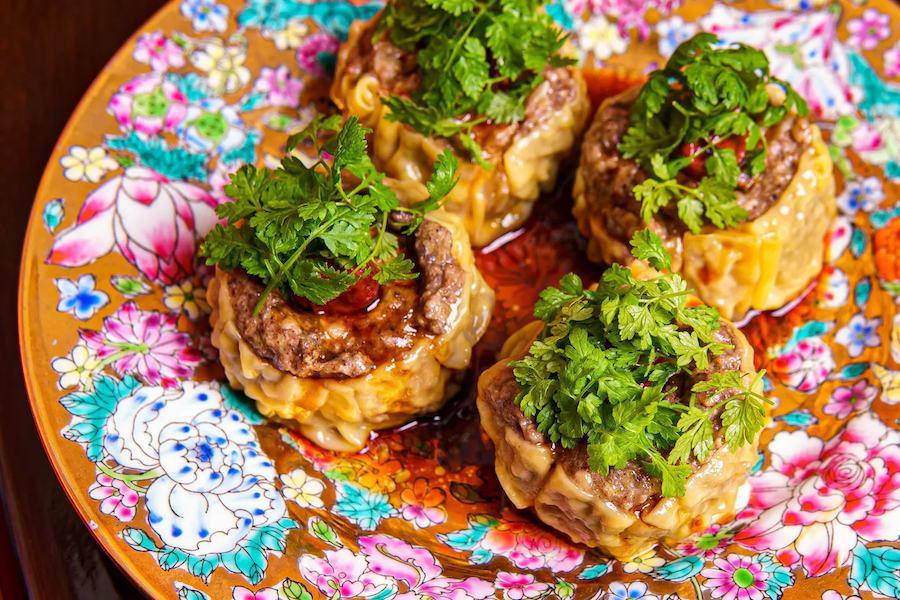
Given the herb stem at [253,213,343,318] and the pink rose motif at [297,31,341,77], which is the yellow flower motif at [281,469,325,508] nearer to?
the herb stem at [253,213,343,318]

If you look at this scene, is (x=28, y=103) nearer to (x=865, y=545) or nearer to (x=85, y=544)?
(x=85, y=544)

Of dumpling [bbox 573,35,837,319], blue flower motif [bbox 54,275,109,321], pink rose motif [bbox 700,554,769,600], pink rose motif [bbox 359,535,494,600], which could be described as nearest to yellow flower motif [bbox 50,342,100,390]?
blue flower motif [bbox 54,275,109,321]

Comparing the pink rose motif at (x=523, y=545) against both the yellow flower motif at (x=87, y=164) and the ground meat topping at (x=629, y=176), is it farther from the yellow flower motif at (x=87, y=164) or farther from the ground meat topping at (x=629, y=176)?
the yellow flower motif at (x=87, y=164)

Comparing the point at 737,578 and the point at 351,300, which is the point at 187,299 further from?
the point at 737,578

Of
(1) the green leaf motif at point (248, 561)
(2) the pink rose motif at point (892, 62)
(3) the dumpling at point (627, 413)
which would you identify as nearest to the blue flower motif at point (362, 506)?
(1) the green leaf motif at point (248, 561)

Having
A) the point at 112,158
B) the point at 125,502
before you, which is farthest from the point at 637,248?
the point at 112,158
